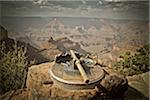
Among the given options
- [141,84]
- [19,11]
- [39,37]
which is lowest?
[141,84]

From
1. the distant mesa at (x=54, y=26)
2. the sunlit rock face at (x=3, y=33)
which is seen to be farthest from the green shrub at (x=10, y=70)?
the distant mesa at (x=54, y=26)

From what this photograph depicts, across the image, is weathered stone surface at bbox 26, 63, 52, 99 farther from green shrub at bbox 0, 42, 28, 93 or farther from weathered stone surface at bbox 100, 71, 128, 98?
weathered stone surface at bbox 100, 71, 128, 98

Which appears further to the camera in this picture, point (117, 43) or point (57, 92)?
point (117, 43)

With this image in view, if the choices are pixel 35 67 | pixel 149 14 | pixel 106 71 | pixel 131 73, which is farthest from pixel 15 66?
pixel 149 14

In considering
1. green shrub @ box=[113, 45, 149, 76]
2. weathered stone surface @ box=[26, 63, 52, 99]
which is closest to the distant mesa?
weathered stone surface @ box=[26, 63, 52, 99]

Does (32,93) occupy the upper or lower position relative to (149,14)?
lower

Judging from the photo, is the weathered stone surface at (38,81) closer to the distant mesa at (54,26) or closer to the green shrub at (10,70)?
the green shrub at (10,70)

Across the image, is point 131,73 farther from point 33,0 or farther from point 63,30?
point 33,0

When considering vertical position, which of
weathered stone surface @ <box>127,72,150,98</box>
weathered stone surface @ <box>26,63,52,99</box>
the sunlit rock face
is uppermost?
the sunlit rock face

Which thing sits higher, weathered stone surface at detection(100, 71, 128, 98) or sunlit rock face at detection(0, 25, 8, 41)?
sunlit rock face at detection(0, 25, 8, 41)
